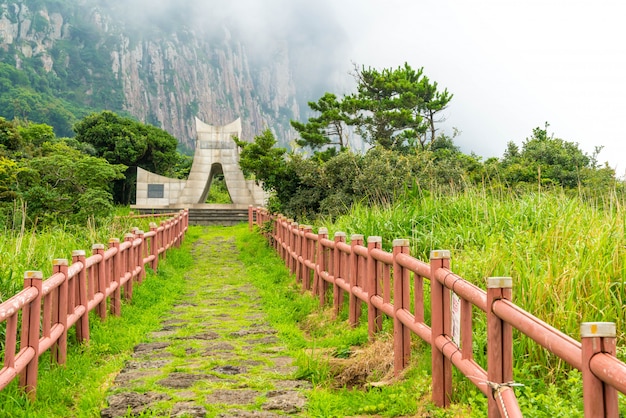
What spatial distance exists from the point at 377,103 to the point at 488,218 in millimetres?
18997

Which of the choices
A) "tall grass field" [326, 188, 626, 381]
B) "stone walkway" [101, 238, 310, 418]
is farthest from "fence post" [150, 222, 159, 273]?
"tall grass field" [326, 188, 626, 381]

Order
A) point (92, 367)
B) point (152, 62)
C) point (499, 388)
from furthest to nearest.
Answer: point (152, 62) < point (92, 367) < point (499, 388)

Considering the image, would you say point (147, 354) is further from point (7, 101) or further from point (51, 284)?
point (7, 101)

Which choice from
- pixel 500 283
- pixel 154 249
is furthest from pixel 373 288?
pixel 154 249

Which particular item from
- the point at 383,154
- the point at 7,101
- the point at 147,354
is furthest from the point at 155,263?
the point at 7,101

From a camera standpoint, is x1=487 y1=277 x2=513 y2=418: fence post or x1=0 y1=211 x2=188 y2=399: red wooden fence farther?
x1=0 y1=211 x2=188 y2=399: red wooden fence

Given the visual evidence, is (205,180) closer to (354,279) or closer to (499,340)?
(354,279)

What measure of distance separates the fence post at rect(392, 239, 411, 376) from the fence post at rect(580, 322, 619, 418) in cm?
246

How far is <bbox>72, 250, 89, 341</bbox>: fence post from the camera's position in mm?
5219

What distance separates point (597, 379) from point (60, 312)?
3.89 metres

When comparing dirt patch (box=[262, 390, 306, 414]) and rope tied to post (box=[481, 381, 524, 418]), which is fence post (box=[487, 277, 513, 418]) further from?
dirt patch (box=[262, 390, 306, 414])

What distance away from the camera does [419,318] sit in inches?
156

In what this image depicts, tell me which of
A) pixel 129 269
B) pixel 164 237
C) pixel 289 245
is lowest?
pixel 129 269

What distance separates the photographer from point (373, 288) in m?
5.27
